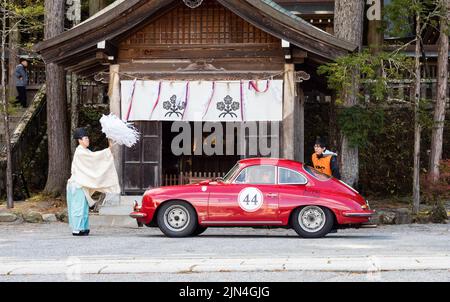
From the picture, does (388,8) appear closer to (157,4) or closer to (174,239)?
(157,4)

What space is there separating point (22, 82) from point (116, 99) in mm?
8385

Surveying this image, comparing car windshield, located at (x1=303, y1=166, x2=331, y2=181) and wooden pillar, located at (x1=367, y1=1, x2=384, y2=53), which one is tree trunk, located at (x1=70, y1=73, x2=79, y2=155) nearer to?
wooden pillar, located at (x1=367, y1=1, x2=384, y2=53)

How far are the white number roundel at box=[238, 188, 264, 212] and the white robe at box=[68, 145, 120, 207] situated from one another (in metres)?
3.00

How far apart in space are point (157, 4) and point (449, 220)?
8.33m

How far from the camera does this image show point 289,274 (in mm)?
10148

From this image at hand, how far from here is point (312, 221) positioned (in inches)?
642

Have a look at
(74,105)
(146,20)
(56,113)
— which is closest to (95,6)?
(74,105)

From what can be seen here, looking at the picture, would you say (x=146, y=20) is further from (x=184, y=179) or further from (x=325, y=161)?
(x=325, y=161)

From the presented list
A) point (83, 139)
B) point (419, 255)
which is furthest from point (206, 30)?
point (419, 255)

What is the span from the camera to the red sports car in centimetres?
1623

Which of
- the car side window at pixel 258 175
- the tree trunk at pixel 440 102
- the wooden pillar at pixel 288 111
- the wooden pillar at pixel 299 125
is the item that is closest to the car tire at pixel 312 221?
the car side window at pixel 258 175

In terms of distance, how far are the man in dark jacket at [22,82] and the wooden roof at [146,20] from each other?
7772 millimetres

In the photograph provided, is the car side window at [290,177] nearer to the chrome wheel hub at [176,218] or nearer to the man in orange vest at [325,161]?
the man in orange vest at [325,161]

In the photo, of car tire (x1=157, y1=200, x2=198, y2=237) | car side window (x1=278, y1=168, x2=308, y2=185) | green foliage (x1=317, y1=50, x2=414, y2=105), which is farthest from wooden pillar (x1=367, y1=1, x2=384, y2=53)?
car tire (x1=157, y1=200, x2=198, y2=237)
